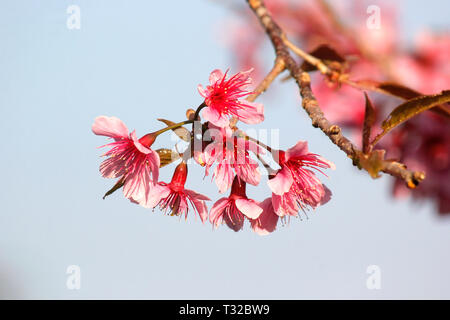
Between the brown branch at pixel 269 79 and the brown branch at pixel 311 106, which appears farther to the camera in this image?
the brown branch at pixel 269 79

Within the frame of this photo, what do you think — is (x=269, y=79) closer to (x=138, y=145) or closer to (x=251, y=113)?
(x=251, y=113)

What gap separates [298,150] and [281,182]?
0.08 metres

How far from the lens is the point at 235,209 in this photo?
128 centimetres

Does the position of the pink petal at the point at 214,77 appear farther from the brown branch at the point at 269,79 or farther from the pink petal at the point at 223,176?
the pink petal at the point at 223,176

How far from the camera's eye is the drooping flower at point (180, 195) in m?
1.24

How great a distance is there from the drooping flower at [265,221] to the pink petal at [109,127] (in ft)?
1.24

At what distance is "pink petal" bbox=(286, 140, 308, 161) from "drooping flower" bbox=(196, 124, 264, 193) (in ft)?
0.27

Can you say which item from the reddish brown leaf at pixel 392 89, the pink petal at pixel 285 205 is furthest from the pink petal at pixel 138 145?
the reddish brown leaf at pixel 392 89

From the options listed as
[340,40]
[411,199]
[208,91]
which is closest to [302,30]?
[340,40]

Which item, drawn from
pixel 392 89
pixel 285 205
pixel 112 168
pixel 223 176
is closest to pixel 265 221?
pixel 285 205

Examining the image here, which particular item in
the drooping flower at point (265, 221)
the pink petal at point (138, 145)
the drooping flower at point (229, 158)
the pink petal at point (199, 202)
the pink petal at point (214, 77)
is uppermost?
the pink petal at point (214, 77)

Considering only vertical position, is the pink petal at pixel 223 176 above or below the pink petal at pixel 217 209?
above

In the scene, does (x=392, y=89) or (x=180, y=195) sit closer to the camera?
(x=180, y=195)

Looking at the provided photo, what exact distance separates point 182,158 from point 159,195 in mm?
108
